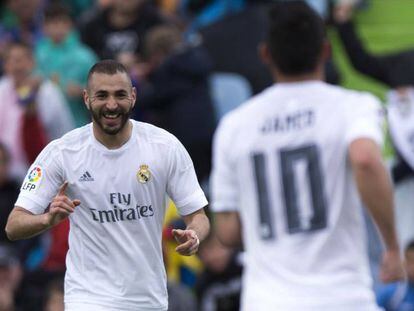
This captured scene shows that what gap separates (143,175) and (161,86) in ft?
19.9

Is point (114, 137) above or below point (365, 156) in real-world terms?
above

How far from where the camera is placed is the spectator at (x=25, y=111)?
27.6 feet

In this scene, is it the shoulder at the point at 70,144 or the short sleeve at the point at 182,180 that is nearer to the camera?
the short sleeve at the point at 182,180

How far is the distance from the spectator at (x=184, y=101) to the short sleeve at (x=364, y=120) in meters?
4.32

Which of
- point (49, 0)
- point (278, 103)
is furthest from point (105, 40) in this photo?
point (278, 103)

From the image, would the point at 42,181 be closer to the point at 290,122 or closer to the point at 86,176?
the point at 86,176

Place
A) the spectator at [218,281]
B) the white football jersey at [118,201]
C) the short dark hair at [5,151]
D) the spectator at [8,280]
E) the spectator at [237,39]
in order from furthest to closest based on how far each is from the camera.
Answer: the spectator at [237,39], the spectator at [218,281], the short dark hair at [5,151], the spectator at [8,280], the white football jersey at [118,201]

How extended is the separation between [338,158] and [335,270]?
→ 49cm

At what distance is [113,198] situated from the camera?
4562 mm

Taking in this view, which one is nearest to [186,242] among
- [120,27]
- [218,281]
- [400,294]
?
[400,294]

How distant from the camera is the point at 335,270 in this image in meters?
5.96

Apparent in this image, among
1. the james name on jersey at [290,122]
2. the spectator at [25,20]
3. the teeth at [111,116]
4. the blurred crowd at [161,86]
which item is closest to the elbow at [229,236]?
the james name on jersey at [290,122]

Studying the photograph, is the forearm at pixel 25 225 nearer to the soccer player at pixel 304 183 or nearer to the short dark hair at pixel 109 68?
the short dark hair at pixel 109 68

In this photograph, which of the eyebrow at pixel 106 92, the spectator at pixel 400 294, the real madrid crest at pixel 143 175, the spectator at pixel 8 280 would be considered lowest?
the spectator at pixel 400 294
